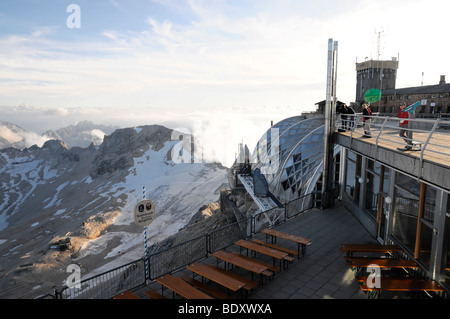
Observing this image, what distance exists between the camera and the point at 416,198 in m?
9.75

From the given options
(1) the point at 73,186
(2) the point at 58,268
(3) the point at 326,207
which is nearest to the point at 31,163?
(1) the point at 73,186

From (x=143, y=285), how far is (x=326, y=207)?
11071 millimetres

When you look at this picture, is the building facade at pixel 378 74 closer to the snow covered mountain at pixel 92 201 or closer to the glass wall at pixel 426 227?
the snow covered mountain at pixel 92 201

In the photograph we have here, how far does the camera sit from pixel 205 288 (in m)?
8.82

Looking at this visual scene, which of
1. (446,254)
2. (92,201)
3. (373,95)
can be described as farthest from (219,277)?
(92,201)

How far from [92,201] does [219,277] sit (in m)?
91.6

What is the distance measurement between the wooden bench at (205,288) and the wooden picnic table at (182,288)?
0.54 m

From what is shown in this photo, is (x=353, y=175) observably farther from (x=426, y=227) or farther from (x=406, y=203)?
(x=426, y=227)

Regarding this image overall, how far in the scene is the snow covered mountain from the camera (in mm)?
48875

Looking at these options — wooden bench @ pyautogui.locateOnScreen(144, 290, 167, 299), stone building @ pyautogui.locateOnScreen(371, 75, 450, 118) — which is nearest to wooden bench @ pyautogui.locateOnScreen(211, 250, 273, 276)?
wooden bench @ pyautogui.locateOnScreen(144, 290, 167, 299)

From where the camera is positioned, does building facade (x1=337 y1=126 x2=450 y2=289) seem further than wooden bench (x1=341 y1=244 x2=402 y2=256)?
No

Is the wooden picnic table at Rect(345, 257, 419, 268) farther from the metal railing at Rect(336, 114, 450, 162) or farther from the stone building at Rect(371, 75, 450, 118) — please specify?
the stone building at Rect(371, 75, 450, 118)

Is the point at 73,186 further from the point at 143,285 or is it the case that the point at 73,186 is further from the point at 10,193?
the point at 143,285

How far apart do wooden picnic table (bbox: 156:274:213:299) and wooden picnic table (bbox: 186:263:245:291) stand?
0.63 m
